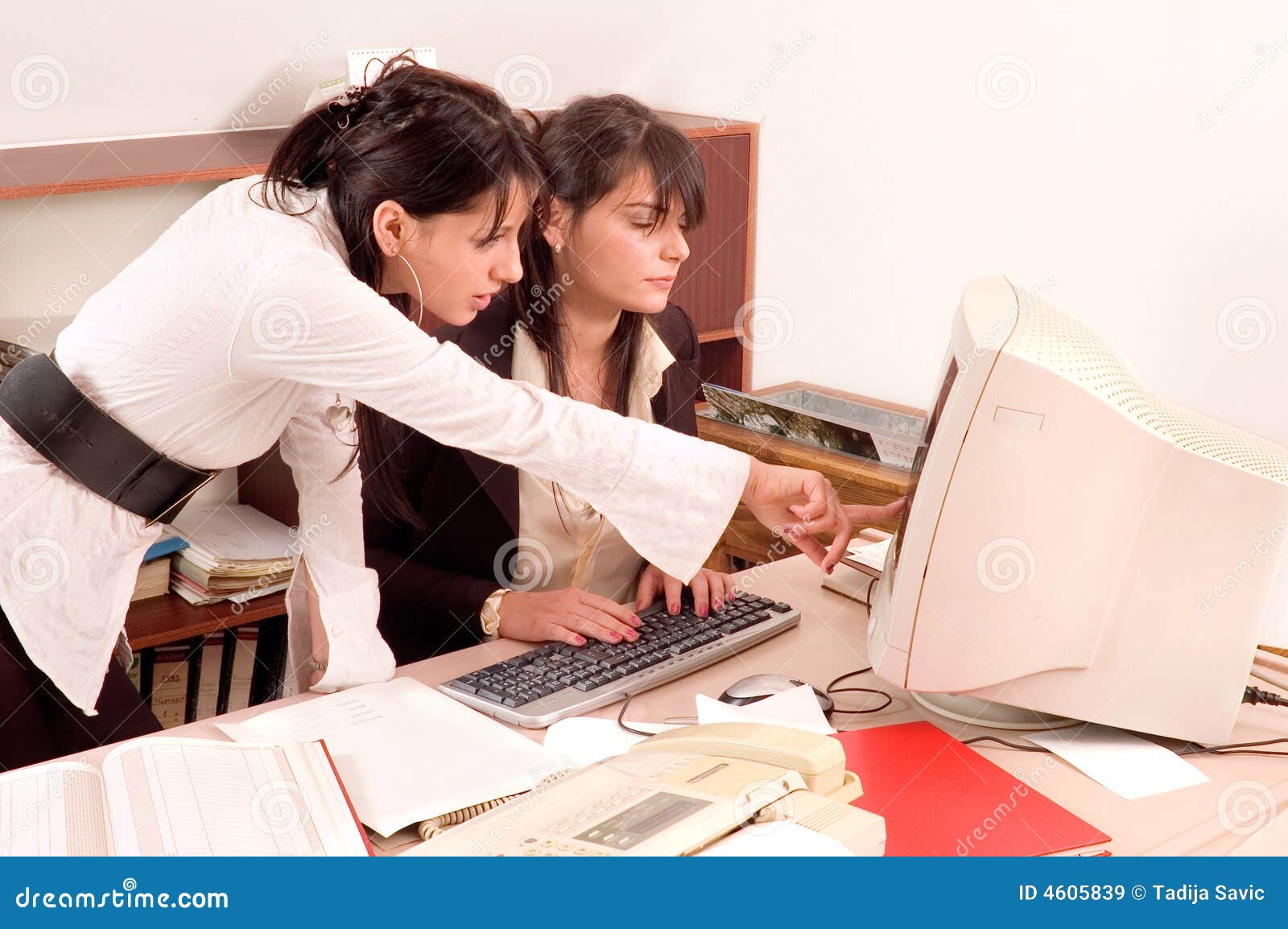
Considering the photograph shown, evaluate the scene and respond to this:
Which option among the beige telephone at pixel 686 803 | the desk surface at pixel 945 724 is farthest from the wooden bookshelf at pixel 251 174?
the beige telephone at pixel 686 803

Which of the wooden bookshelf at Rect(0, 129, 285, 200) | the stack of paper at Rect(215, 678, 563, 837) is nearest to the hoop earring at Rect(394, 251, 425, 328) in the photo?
the stack of paper at Rect(215, 678, 563, 837)

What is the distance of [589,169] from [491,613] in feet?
2.11

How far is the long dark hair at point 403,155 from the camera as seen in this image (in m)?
1.26

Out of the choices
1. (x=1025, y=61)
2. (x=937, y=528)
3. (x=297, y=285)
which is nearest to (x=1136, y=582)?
(x=937, y=528)

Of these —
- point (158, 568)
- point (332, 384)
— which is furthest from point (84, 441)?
point (158, 568)

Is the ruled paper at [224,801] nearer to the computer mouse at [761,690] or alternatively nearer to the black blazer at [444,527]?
the computer mouse at [761,690]

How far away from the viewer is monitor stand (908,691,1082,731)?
1.24m

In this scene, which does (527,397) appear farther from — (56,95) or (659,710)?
(56,95)

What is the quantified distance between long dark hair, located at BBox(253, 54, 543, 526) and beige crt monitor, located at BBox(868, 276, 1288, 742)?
507 mm

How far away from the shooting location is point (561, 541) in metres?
1.78

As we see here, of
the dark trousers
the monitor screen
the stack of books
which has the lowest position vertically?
the stack of books

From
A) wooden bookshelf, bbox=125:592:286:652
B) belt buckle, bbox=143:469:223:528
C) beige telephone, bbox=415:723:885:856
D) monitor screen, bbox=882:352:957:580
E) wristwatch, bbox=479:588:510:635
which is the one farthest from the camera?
wooden bookshelf, bbox=125:592:286:652

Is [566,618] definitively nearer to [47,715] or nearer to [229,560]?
[47,715]

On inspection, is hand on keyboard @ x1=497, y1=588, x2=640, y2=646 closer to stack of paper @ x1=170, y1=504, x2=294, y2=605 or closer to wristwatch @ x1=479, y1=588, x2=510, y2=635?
wristwatch @ x1=479, y1=588, x2=510, y2=635
